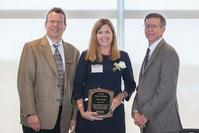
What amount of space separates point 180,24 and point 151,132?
1.94m

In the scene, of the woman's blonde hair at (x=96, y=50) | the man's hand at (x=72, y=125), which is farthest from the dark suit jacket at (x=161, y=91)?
the man's hand at (x=72, y=125)

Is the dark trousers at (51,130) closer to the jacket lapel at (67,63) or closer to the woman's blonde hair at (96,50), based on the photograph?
the jacket lapel at (67,63)

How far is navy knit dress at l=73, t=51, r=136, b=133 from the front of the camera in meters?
2.92

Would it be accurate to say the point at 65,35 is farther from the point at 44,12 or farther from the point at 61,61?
the point at 61,61

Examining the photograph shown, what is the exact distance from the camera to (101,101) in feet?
9.49

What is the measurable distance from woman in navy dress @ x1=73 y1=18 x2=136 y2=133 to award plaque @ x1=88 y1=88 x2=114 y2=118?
0.04 meters

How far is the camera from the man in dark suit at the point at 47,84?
2951mm

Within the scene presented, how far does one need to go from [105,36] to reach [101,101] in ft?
1.88

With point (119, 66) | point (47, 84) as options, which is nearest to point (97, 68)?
point (119, 66)

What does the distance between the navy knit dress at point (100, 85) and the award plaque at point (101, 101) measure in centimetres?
5

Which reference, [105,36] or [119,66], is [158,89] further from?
[105,36]

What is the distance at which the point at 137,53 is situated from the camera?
173 inches

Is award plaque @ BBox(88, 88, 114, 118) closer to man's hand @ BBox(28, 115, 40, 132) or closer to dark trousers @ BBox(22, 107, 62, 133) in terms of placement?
dark trousers @ BBox(22, 107, 62, 133)

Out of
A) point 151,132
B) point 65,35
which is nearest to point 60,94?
point 151,132
